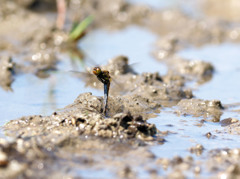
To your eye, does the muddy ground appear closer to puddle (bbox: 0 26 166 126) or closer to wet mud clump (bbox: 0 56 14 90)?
wet mud clump (bbox: 0 56 14 90)

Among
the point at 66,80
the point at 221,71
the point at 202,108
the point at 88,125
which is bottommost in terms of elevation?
the point at 88,125

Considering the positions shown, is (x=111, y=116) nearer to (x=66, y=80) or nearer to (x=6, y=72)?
(x=66, y=80)

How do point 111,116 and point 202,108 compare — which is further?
point 202,108

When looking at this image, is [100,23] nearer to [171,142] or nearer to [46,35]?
[46,35]

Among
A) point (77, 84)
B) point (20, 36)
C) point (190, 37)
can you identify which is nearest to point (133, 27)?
point (190, 37)

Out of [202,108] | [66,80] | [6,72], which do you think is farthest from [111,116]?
[6,72]

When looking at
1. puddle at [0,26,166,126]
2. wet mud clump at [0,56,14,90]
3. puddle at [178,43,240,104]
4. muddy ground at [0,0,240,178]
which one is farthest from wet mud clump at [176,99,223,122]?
wet mud clump at [0,56,14,90]

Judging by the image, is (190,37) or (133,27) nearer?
(190,37)

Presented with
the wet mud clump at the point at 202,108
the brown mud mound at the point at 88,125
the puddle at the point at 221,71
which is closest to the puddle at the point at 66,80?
the brown mud mound at the point at 88,125
